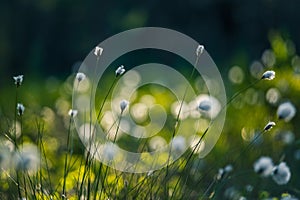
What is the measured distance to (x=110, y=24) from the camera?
9.41 m

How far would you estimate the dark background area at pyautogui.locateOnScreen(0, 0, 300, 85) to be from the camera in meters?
7.97

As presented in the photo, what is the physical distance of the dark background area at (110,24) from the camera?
7.97 m

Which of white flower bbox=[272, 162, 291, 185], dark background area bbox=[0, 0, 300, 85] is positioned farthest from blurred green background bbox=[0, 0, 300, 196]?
white flower bbox=[272, 162, 291, 185]

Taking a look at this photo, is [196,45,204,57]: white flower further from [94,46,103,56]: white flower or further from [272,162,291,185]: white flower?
[272,162,291,185]: white flower

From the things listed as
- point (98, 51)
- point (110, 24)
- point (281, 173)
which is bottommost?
point (281, 173)

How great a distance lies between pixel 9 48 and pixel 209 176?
20.5ft

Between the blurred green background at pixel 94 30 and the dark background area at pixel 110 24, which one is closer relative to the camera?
the blurred green background at pixel 94 30

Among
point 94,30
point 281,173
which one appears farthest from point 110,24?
point 281,173

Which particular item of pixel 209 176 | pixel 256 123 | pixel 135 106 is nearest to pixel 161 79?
pixel 135 106

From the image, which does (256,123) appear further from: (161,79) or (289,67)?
(161,79)

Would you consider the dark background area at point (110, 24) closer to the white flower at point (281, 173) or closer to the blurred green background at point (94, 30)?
the blurred green background at point (94, 30)

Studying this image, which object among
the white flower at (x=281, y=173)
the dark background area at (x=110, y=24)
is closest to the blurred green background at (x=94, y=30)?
the dark background area at (x=110, y=24)

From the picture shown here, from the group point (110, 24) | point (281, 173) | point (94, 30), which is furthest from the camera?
point (94, 30)

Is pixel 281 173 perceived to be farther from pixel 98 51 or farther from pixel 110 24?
pixel 110 24
